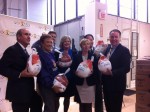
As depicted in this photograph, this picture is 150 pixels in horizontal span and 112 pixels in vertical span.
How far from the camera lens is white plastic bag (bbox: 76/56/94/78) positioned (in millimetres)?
2324

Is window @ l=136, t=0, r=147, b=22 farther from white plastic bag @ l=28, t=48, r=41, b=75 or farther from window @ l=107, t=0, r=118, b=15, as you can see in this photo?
white plastic bag @ l=28, t=48, r=41, b=75

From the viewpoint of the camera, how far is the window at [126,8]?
6039 mm

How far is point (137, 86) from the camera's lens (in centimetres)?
246

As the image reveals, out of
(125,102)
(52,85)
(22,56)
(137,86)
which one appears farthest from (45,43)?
(125,102)

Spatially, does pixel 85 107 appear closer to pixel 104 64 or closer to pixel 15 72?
pixel 104 64

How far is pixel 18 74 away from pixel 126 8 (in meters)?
5.15

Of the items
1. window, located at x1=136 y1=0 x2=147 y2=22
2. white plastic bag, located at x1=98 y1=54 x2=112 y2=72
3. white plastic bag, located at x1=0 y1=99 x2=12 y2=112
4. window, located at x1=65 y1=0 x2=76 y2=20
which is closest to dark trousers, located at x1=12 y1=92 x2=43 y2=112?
white plastic bag, located at x1=98 y1=54 x2=112 y2=72

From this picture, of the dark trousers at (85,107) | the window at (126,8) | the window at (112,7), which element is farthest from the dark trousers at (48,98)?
the window at (126,8)

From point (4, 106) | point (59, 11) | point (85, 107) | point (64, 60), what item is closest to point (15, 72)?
point (64, 60)

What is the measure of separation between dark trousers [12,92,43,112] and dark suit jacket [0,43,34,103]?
0.06 metres

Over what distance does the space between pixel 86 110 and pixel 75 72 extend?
0.55 m

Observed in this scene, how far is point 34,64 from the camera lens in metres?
1.91

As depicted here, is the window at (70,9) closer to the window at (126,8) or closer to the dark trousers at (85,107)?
the window at (126,8)

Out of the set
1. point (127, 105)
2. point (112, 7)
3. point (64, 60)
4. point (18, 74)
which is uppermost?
point (112, 7)
